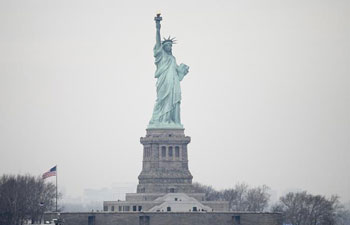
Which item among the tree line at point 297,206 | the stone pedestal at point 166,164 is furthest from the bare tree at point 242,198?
the stone pedestal at point 166,164

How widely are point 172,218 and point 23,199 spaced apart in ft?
70.5

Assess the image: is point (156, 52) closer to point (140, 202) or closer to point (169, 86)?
point (169, 86)

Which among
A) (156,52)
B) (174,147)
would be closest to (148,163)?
(174,147)

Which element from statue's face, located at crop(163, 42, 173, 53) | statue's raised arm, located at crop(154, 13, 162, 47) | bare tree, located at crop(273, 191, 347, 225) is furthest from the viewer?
bare tree, located at crop(273, 191, 347, 225)

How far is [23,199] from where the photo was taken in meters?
141

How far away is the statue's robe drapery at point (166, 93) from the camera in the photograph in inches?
5394

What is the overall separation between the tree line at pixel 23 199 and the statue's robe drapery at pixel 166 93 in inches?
643

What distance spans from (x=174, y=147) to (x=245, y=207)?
24325 millimetres

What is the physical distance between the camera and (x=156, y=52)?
137m

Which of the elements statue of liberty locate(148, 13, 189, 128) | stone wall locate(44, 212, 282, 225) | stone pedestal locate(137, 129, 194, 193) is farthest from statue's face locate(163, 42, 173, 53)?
stone wall locate(44, 212, 282, 225)

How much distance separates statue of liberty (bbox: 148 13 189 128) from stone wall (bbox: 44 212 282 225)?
12988 millimetres

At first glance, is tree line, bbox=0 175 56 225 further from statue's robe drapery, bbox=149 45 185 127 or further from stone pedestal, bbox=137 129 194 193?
statue's robe drapery, bbox=149 45 185 127

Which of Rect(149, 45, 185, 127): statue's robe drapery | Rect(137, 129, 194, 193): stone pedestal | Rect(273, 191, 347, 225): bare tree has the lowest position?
Rect(273, 191, 347, 225): bare tree

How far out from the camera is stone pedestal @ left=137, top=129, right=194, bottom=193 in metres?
135
